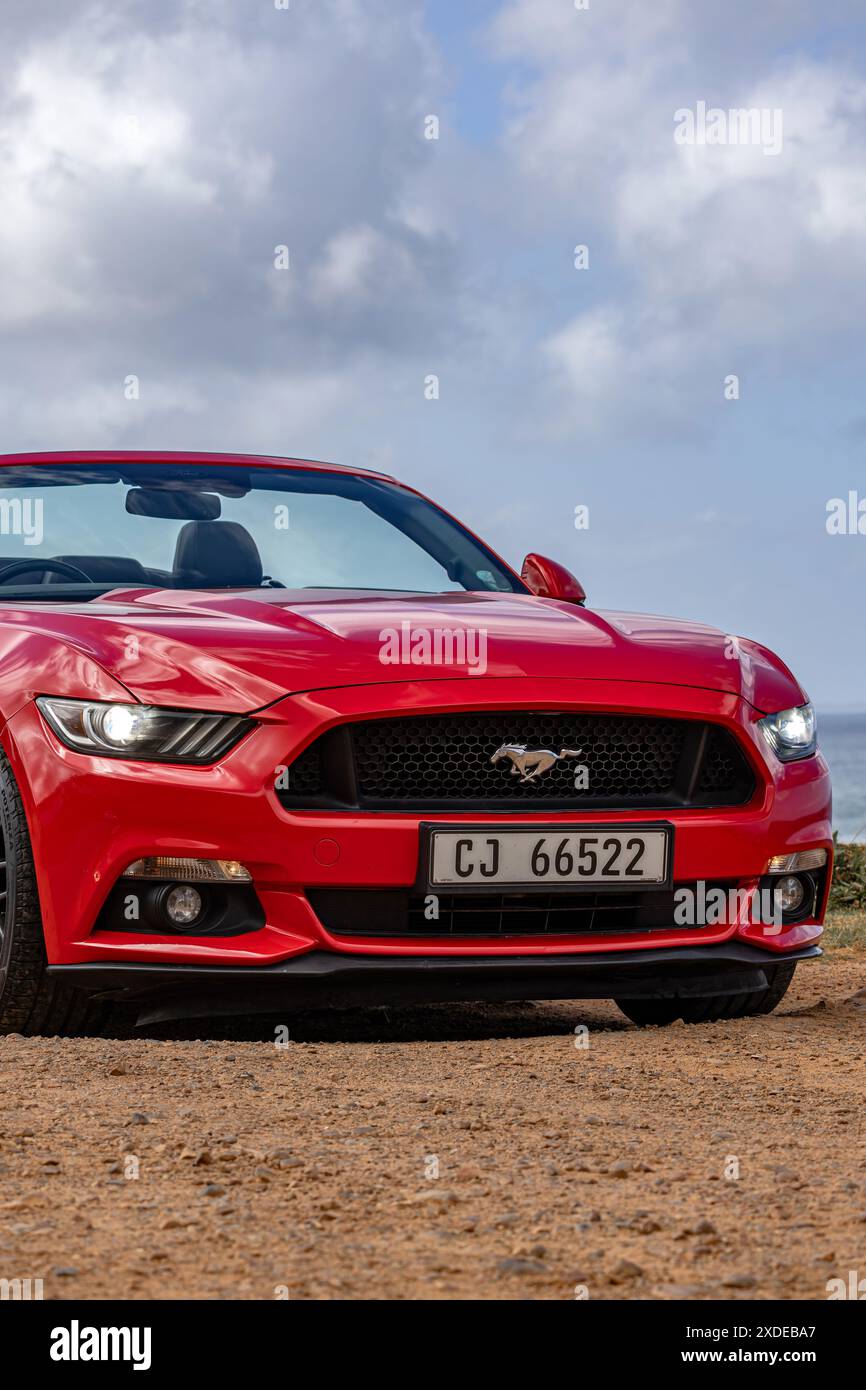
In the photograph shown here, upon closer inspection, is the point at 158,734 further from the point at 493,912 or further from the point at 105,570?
the point at 105,570

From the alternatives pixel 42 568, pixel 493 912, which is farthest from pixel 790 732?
pixel 42 568

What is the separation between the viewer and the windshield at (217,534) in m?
5.27

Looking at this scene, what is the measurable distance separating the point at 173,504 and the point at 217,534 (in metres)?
0.27

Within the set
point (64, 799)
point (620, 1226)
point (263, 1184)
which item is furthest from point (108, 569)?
point (620, 1226)

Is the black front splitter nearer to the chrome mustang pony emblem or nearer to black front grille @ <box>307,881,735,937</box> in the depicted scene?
black front grille @ <box>307,881,735,937</box>

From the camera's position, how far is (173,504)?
5.58 m

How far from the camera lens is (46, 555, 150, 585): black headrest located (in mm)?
5188

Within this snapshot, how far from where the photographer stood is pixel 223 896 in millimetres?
3975

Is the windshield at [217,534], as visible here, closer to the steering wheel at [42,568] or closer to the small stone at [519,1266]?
the steering wheel at [42,568]

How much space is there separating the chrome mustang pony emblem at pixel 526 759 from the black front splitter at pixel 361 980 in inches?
17.5

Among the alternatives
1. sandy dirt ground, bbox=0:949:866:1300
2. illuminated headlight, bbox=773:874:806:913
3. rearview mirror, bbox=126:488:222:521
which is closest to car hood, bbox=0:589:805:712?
illuminated headlight, bbox=773:874:806:913

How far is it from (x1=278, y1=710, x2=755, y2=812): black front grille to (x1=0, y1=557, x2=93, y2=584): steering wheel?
61.1 inches
